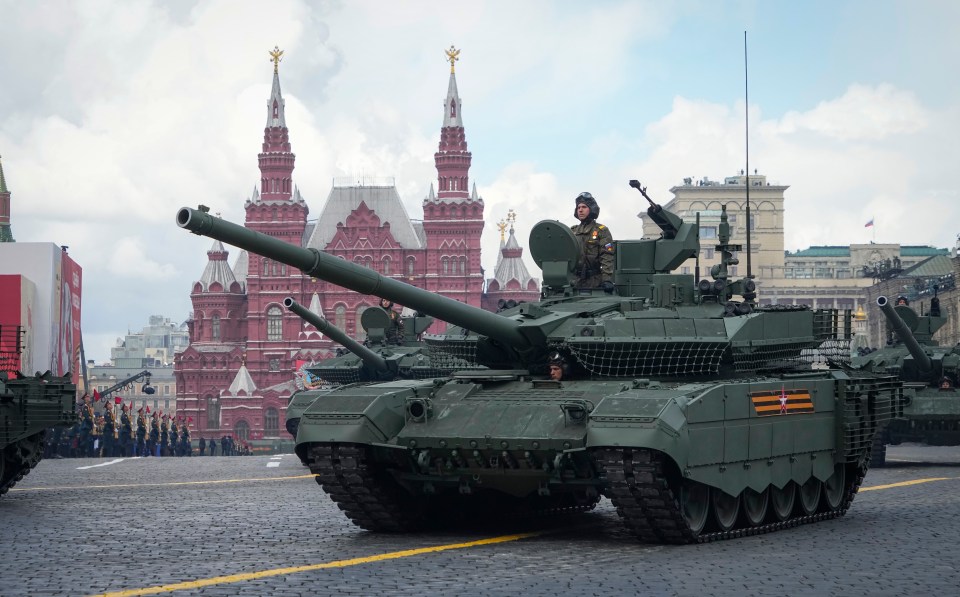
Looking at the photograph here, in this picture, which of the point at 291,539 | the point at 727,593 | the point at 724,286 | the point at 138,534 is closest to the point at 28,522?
the point at 138,534

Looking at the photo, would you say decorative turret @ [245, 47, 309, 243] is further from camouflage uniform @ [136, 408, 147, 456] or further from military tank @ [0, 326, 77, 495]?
military tank @ [0, 326, 77, 495]

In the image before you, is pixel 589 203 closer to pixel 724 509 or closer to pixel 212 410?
pixel 724 509

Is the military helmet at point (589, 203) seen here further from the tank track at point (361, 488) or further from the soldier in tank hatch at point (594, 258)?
the tank track at point (361, 488)

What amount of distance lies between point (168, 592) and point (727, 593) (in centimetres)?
404

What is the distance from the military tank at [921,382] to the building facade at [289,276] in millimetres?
79821

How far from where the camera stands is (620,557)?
13062 mm

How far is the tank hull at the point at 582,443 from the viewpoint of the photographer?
13.4 m

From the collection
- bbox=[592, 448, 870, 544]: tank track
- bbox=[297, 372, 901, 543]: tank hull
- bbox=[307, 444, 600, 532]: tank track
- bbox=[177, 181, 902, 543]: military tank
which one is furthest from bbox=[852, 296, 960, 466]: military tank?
bbox=[592, 448, 870, 544]: tank track

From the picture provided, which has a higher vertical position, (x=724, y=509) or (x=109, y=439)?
(x=724, y=509)

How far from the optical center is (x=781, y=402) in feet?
51.3

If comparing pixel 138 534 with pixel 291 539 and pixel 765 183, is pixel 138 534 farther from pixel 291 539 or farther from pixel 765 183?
pixel 765 183

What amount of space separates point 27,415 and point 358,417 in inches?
286

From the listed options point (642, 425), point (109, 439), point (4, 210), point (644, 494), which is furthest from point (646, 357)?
point (4, 210)

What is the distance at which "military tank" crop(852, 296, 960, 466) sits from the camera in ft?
90.3
